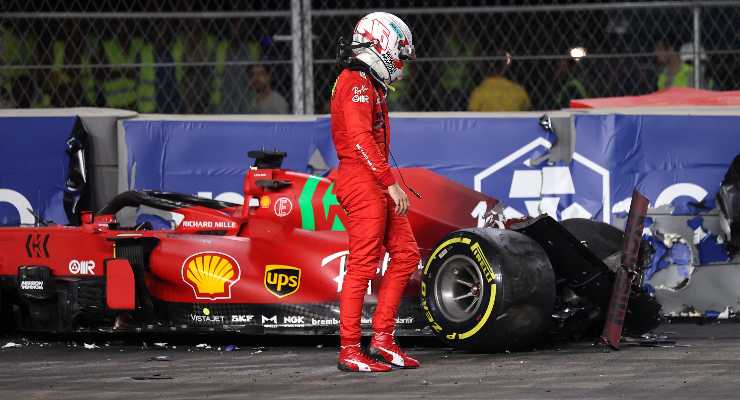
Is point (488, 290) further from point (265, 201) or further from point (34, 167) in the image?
point (34, 167)

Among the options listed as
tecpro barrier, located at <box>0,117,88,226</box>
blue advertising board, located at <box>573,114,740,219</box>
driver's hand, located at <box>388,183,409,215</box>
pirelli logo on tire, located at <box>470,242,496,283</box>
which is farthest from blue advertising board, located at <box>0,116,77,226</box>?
driver's hand, located at <box>388,183,409,215</box>

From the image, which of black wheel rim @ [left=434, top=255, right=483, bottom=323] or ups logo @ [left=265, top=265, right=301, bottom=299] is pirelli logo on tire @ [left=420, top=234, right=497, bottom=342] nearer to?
black wheel rim @ [left=434, top=255, right=483, bottom=323]

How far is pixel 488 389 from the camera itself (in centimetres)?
673

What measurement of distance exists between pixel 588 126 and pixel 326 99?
11.6ft

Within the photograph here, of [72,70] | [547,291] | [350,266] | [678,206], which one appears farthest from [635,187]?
[72,70]

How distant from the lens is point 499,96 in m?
12.7

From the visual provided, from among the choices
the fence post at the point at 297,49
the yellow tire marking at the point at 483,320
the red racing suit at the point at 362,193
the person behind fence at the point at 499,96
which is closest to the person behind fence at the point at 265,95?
the fence post at the point at 297,49

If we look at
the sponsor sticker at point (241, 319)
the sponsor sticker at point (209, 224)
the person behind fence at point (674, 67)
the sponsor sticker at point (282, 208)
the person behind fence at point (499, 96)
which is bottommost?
the sponsor sticker at point (241, 319)

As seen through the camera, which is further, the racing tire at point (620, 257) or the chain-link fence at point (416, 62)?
the chain-link fence at point (416, 62)

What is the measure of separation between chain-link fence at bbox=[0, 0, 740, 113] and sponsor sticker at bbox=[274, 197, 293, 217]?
3787mm

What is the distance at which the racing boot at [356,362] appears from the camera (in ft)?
24.3

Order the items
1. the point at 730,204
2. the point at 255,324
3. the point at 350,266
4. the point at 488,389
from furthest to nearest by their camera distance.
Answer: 1. the point at 730,204
2. the point at 255,324
3. the point at 350,266
4. the point at 488,389

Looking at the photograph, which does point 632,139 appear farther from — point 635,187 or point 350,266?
point 350,266

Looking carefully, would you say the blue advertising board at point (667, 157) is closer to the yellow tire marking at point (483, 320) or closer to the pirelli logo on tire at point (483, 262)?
the pirelli logo on tire at point (483, 262)
